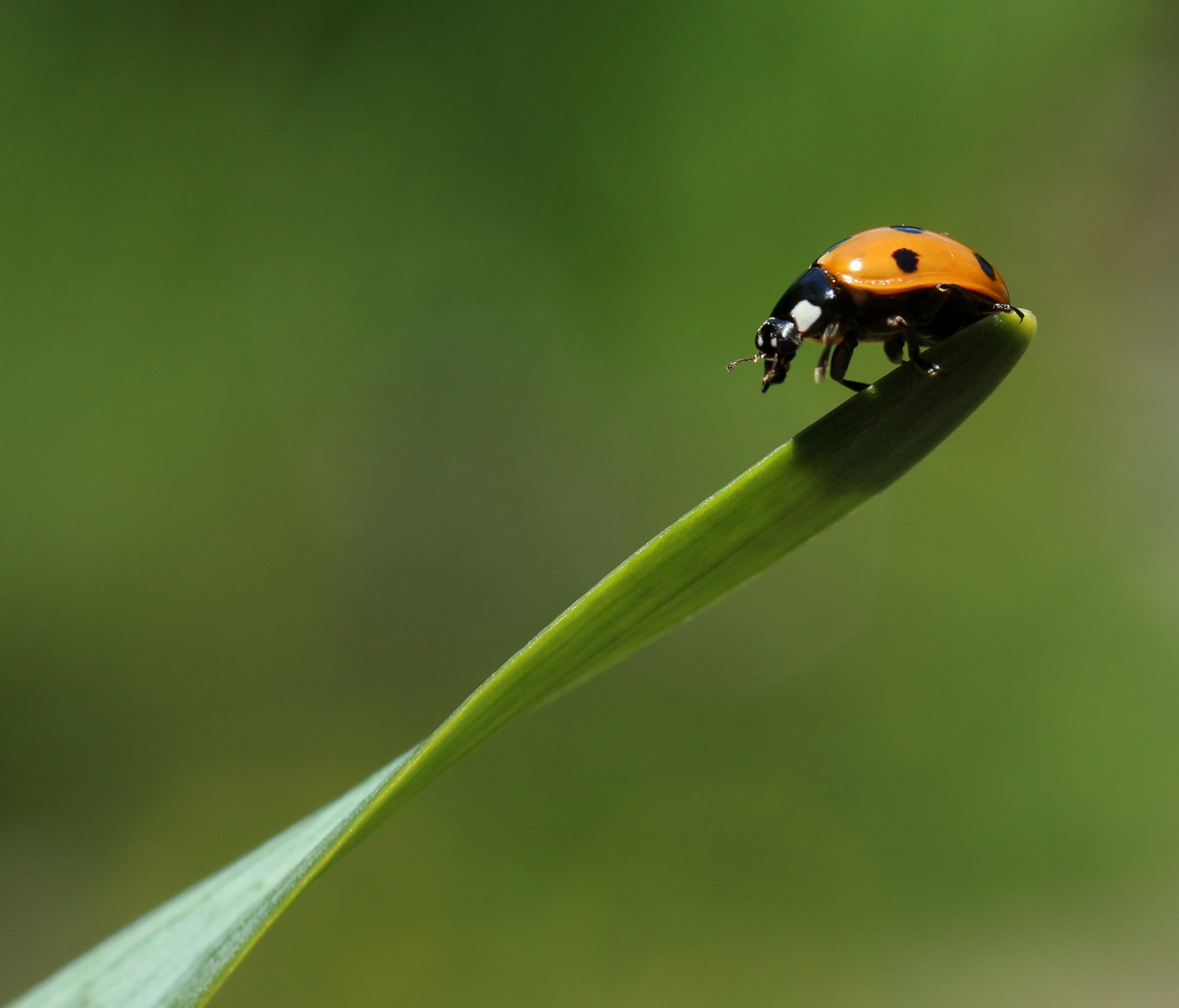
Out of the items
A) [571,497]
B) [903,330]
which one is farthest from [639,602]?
[571,497]

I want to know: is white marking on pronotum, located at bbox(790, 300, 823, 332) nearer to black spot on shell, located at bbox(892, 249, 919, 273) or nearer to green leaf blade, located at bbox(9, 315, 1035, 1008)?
black spot on shell, located at bbox(892, 249, 919, 273)

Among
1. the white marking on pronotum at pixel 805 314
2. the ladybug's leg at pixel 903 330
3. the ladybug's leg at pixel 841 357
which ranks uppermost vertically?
the white marking on pronotum at pixel 805 314

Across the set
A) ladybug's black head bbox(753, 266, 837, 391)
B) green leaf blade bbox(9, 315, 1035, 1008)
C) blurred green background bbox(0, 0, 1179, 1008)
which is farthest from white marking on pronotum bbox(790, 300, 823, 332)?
blurred green background bbox(0, 0, 1179, 1008)

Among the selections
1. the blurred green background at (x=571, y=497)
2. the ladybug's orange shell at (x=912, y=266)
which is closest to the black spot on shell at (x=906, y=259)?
the ladybug's orange shell at (x=912, y=266)

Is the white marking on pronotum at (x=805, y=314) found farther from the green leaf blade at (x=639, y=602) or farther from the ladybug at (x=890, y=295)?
the green leaf blade at (x=639, y=602)

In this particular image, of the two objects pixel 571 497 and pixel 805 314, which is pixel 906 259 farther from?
pixel 571 497

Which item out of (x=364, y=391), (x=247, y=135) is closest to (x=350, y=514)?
(x=364, y=391)

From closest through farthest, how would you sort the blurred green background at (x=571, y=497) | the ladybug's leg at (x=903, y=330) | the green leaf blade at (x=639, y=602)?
the green leaf blade at (x=639, y=602) → the ladybug's leg at (x=903, y=330) → the blurred green background at (x=571, y=497)
